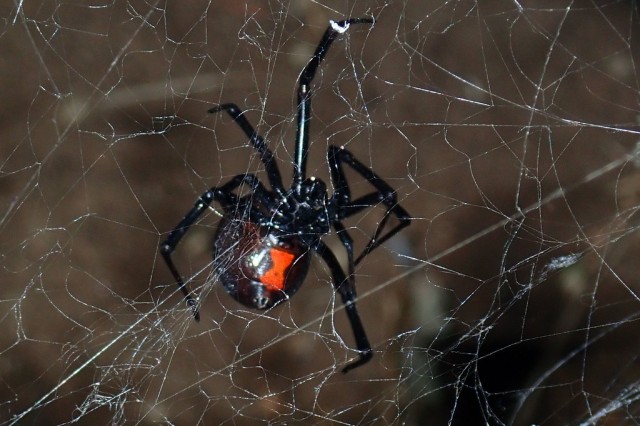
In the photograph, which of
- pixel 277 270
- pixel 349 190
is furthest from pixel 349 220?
pixel 277 270

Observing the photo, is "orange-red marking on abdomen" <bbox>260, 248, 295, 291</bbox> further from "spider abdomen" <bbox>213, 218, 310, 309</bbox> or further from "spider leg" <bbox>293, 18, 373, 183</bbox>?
"spider leg" <bbox>293, 18, 373, 183</bbox>

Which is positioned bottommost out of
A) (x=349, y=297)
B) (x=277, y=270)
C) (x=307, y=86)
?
(x=349, y=297)

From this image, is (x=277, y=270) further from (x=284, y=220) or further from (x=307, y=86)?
(x=307, y=86)

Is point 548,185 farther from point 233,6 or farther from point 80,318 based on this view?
point 80,318

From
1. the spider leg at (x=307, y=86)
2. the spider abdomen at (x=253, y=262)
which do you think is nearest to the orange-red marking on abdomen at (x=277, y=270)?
the spider abdomen at (x=253, y=262)

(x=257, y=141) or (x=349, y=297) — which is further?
(x=349, y=297)

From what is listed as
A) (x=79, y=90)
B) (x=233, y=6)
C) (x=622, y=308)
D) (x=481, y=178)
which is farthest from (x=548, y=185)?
(x=79, y=90)
